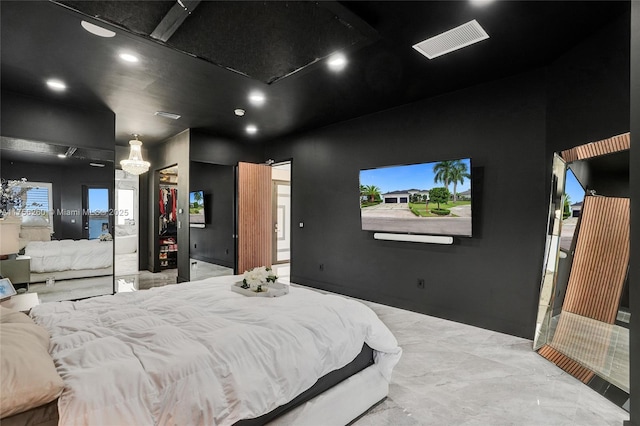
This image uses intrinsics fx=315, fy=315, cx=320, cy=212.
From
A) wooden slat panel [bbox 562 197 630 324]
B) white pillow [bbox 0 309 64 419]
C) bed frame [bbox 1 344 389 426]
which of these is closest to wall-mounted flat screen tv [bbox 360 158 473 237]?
wooden slat panel [bbox 562 197 630 324]

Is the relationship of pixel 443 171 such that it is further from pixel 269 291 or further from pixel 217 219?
pixel 217 219

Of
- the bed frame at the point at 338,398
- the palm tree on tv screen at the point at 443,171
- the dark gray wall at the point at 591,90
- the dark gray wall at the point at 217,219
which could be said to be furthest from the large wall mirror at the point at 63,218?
the dark gray wall at the point at 591,90

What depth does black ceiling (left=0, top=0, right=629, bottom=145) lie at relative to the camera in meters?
2.13

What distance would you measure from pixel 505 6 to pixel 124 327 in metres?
3.34

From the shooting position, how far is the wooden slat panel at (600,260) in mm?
2465

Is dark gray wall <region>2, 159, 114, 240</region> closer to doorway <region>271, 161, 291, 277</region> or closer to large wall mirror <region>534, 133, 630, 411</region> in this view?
doorway <region>271, 161, 291, 277</region>

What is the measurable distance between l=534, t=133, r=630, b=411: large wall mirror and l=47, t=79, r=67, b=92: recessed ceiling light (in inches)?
218

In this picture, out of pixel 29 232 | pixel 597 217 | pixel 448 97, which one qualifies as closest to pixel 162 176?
pixel 29 232

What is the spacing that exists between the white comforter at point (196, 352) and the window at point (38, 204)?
275cm

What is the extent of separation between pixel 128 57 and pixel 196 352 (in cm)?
304

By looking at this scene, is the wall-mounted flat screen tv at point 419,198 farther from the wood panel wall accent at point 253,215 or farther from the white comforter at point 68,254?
the white comforter at point 68,254

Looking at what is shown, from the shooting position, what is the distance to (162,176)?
7.55 m

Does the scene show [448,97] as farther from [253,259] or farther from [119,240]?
[119,240]

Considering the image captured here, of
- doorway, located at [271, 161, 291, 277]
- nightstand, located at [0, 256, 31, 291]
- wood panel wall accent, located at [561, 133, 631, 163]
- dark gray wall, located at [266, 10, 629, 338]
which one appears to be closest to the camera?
wood panel wall accent, located at [561, 133, 631, 163]
